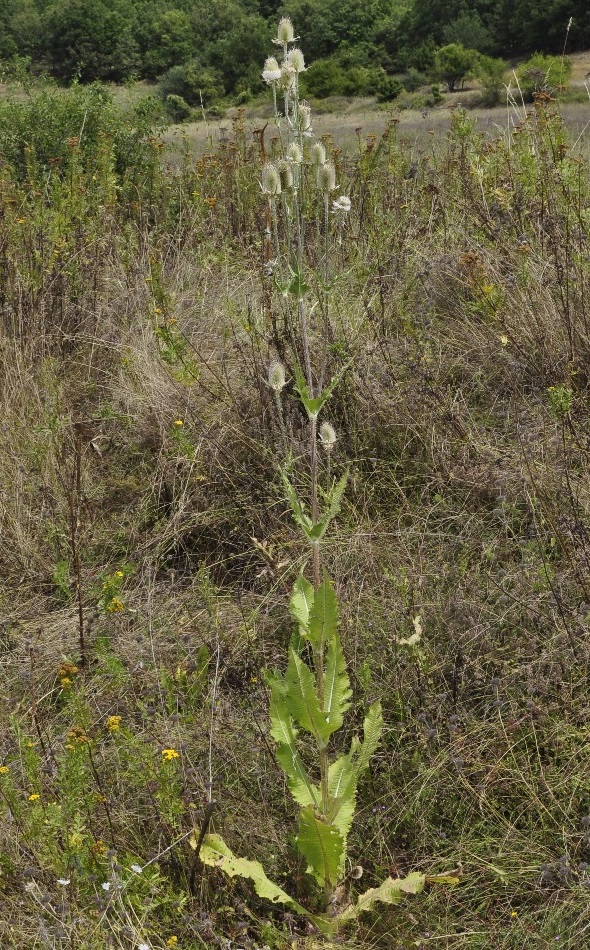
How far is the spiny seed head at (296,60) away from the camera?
1.89 metres

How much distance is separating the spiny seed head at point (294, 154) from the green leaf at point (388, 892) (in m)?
1.58

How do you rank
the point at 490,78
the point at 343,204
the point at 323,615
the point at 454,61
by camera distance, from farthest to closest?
1. the point at 454,61
2. the point at 490,78
3. the point at 343,204
4. the point at 323,615

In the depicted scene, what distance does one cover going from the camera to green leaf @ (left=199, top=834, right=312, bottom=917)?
5.98 feet

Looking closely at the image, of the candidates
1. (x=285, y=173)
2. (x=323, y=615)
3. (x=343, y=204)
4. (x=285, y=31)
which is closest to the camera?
(x=323, y=615)

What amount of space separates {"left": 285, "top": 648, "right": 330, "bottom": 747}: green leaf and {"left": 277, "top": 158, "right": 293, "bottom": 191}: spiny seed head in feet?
3.49

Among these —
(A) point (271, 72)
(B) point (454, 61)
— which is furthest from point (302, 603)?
(B) point (454, 61)

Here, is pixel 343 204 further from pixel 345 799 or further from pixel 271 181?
pixel 345 799

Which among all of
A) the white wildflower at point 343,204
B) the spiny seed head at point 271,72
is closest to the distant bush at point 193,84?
the white wildflower at point 343,204

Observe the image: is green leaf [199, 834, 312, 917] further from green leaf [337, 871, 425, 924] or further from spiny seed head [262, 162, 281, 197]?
spiny seed head [262, 162, 281, 197]

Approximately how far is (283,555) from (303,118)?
148 cm

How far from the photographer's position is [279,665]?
2541 mm

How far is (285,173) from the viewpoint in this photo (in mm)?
2002

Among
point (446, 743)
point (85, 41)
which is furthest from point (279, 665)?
point (85, 41)

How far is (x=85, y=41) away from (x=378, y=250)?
1784 inches
